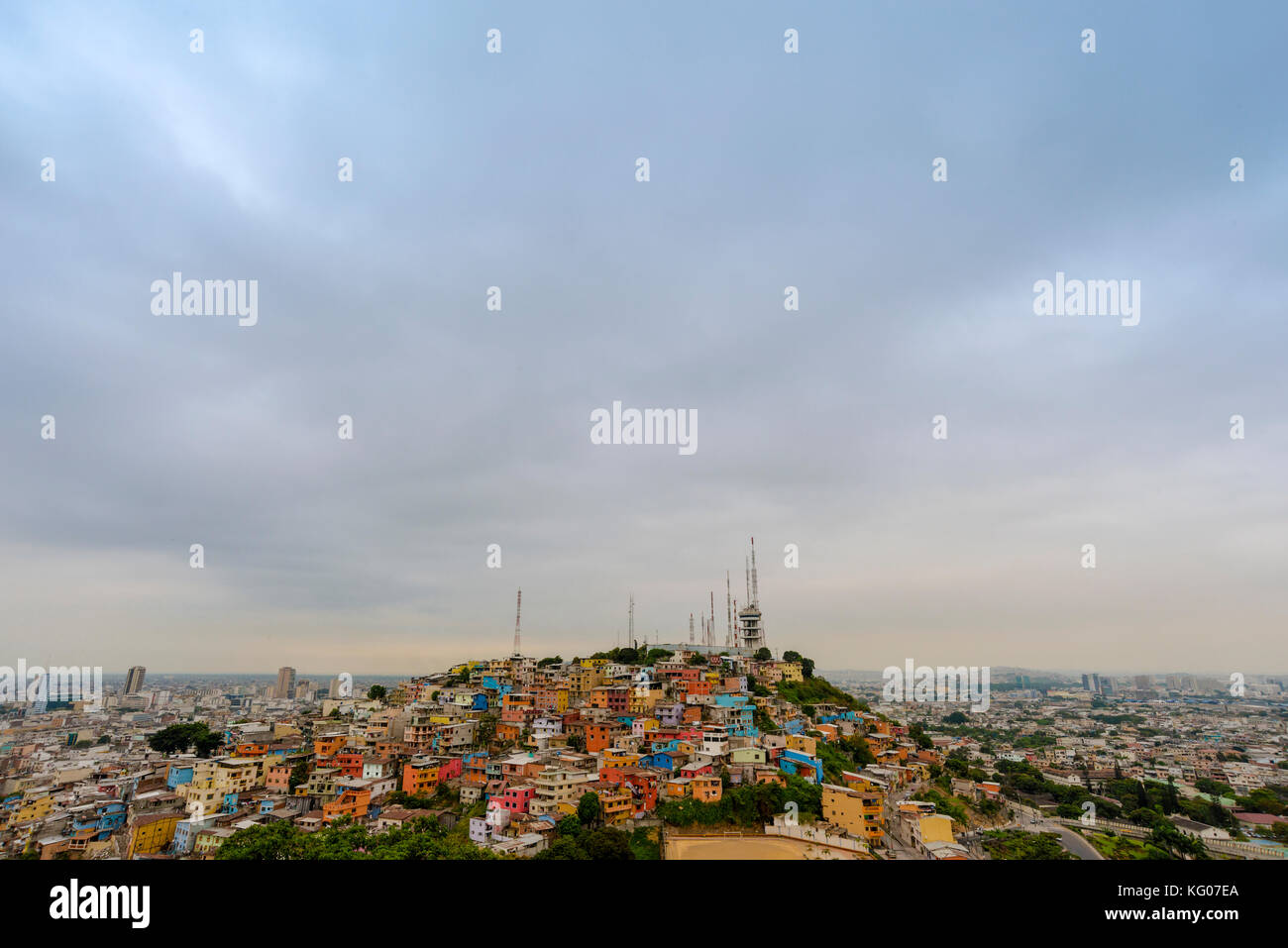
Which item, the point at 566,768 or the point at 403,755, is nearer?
the point at 566,768

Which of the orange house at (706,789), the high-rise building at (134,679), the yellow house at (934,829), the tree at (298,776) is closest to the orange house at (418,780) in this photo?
the tree at (298,776)

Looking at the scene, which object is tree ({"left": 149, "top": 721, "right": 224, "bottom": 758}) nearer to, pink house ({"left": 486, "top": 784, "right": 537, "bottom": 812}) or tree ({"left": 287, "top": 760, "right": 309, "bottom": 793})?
tree ({"left": 287, "top": 760, "right": 309, "bottom": 793})

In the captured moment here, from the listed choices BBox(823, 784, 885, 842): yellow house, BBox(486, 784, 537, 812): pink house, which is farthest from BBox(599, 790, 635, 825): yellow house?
BBox(823, 784, 885, 842): yellow house

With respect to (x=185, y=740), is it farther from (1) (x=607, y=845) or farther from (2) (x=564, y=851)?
(1) (x=607, y=845)

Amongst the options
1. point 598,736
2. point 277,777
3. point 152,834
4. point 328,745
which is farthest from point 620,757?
point 152,834
